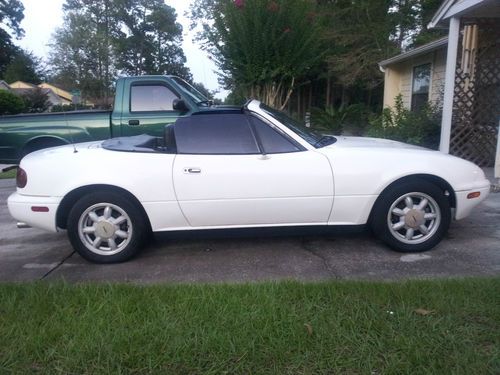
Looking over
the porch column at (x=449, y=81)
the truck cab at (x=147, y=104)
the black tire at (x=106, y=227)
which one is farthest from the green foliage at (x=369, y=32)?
the black tire at (x=106, y=227)

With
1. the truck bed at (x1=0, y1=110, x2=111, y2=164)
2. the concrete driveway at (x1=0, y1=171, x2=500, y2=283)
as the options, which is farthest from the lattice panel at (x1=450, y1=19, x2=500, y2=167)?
the truck bed at (x1=0, y1=110, x2=111, y2=164)

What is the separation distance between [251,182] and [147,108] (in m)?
3.92

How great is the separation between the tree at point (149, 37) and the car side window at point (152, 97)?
4954cm

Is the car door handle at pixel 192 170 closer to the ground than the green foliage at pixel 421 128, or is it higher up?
closer to the ground

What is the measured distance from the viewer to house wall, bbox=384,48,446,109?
1216cm

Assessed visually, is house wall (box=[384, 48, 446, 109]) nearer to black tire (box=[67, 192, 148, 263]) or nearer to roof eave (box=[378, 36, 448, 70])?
roof eave (box=[378, 36, 448, 70])

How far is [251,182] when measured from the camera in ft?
13.6

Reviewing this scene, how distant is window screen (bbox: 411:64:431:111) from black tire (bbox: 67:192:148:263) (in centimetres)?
1098

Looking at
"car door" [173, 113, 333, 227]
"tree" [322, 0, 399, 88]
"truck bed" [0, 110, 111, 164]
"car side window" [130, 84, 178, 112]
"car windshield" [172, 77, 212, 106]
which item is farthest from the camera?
"tree" [322, 0, 399, 88]

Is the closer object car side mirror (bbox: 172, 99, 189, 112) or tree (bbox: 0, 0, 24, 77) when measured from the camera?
car side mirror (bbox: 172, 99, 189, 112)

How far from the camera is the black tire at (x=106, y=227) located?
416cm

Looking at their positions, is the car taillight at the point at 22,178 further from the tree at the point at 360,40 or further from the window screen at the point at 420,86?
the tree at the point at 360,40

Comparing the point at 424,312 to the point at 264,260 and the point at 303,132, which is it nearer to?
the point at 264,260

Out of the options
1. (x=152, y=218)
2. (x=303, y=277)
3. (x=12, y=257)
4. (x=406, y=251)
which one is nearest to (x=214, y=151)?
(x=152, y=218)
